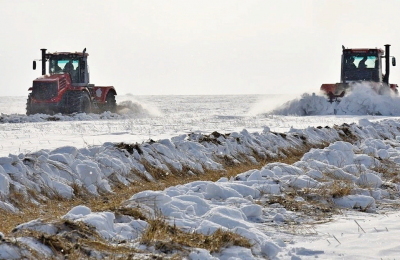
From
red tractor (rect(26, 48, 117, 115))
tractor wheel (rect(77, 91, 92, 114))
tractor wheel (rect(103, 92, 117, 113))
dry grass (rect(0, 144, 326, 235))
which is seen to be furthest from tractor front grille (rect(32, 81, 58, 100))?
dry grass (rect(0, 144, 326, 235))

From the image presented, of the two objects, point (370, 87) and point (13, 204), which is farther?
point (370, 87)

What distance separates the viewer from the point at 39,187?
8188mm

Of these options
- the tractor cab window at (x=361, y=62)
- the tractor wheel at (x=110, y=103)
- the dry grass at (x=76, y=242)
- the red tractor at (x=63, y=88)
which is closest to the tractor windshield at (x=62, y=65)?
the red tractor at (x=63, y=88)

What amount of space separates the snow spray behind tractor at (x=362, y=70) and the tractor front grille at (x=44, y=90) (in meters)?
13.5

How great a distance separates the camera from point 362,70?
32688mm

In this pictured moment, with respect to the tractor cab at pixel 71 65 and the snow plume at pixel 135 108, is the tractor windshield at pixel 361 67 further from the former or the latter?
the tractor cab at pixel 71 65

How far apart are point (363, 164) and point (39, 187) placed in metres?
5.32

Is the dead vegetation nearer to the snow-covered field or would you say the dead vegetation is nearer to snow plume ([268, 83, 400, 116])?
the snow-covered field

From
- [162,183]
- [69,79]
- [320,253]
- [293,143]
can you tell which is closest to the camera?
[320,253]

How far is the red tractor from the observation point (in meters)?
27.8

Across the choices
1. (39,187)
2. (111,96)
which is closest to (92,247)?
(39,187)

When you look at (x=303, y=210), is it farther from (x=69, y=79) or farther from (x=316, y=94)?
(x=316, y=94)

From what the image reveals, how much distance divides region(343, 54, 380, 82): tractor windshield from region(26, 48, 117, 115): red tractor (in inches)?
480

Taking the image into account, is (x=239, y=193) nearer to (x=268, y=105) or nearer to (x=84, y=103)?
(x=84, y=103)
